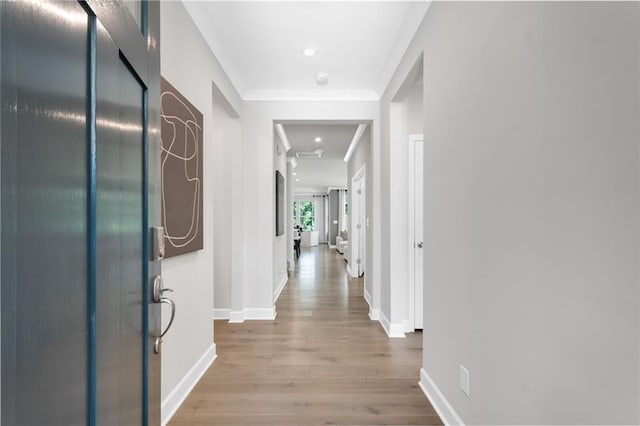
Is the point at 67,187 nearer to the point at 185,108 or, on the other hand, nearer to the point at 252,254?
the point at 185,108

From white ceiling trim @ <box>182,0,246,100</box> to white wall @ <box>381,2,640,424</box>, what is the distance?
157cm

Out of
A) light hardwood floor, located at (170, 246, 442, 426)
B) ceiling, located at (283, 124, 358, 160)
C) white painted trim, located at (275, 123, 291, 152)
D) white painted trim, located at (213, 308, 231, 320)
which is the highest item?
ceiling, located at (283, 124, 358, 160)

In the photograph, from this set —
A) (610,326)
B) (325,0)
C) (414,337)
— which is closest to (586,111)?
(610,326)

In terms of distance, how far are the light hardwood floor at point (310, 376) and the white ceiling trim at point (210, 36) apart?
249 cm

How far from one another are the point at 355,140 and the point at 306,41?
118 inches

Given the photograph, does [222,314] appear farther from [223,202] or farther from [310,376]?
[310,376]

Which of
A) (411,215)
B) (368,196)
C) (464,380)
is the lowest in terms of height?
(464,380)

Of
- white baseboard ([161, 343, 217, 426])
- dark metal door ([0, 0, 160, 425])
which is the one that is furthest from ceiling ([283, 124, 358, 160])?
dark metal door ([0, 0, 160, 425])

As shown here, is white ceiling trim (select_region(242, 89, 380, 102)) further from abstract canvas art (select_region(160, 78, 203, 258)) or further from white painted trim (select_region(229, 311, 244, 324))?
white painted trim (select_region(229, 311, 244, 324))

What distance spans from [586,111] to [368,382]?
2.09 meters

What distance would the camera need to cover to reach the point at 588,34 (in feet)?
2.97

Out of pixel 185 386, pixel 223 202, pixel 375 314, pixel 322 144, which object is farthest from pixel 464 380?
pixel 322 144

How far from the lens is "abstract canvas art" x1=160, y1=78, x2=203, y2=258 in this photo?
1.83 m

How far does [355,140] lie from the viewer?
18.3 ft
